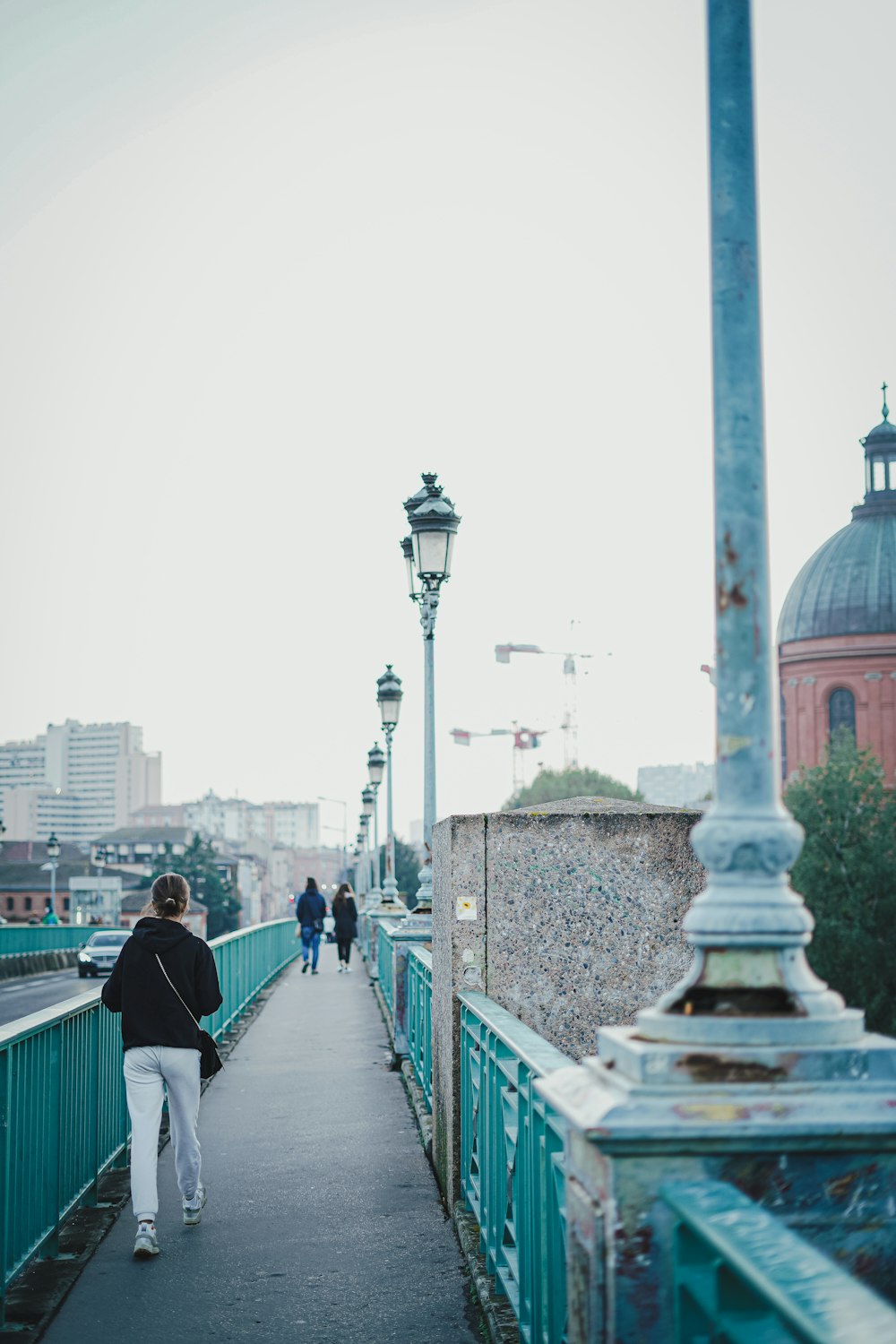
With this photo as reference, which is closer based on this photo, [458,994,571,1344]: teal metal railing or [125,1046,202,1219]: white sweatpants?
[458,994,571,1344]: teal metal railing

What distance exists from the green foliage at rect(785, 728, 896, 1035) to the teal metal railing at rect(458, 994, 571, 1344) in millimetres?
47211

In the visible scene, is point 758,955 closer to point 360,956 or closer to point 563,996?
point 563,996

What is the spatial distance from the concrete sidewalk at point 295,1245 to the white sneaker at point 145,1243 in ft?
0.14

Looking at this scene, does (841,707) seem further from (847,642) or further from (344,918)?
(344,918)

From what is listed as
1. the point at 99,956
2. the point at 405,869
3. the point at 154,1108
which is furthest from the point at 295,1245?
the point at 405,869

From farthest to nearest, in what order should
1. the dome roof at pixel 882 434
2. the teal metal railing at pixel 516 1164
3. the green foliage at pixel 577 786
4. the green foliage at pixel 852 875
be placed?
the green foliage at pixel 577 786
the dome roof at pixel 882 434
the green foliage at pixel 852 875
the teal metal railing at pixel 516 1164

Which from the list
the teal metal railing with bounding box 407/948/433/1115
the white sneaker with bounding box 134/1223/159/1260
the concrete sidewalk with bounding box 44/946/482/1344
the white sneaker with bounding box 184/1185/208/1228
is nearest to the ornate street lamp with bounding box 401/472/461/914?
the teal metal railing with bounding box 407/948/433/1115

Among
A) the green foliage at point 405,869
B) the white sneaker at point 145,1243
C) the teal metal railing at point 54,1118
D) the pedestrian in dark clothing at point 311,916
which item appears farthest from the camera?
the green foliage at point 405,869

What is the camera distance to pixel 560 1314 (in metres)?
4.12

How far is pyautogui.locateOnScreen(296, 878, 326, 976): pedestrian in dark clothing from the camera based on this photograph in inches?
1073

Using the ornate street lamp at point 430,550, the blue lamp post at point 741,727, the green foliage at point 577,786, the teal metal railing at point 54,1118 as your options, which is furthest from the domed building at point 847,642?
the blue lamp post at point 741,727

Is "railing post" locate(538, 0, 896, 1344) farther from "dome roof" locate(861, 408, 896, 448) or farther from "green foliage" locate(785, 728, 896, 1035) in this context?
"dome roof" locate(861, 408, 896, 448)

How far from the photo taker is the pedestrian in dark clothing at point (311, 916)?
27250mm

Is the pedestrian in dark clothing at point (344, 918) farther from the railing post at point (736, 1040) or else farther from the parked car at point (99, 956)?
the railing post at point (736, 1040)
